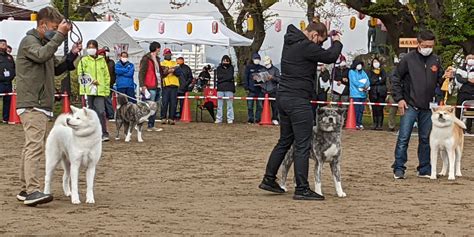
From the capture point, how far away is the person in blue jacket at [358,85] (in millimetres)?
19906

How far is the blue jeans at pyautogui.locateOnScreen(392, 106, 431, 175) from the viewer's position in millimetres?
10688

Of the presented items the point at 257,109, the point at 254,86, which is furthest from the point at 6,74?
the point at 257,109

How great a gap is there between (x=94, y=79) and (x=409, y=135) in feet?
19.4

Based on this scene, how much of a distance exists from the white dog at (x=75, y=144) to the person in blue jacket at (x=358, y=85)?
12.5m

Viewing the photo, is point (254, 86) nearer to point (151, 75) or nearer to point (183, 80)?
point (183, 80)

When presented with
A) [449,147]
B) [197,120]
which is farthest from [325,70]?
[449,147]

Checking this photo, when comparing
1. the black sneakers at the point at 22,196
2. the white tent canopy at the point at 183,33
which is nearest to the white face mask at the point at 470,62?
the white tent canopy at the point at 183,33

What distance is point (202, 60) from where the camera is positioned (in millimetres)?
46312

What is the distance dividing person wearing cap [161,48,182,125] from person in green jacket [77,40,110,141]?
553cm

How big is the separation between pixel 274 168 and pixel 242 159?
405 cm

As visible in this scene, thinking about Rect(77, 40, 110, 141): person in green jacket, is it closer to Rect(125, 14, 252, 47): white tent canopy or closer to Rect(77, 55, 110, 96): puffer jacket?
Rect(77, 55, 110, 96): puffer jacket

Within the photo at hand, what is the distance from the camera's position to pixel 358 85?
65.6 ft

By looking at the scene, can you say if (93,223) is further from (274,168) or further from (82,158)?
(274,168)

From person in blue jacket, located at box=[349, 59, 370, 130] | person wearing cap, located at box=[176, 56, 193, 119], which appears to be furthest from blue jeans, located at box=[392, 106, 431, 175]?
person wearing cap, located at box=[176, 56, 193, 119]
